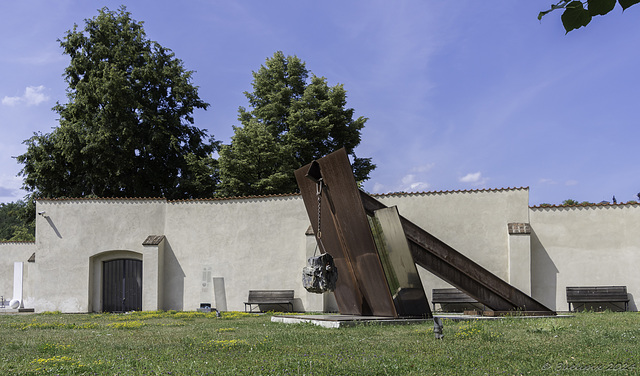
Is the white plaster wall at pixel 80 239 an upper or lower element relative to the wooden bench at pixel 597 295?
upper

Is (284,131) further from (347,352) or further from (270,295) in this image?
(347,352)

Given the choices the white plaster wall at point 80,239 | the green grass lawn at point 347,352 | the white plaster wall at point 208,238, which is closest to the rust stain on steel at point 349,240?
the green grass lawn at point 347,352

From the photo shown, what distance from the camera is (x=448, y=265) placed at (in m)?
12.5

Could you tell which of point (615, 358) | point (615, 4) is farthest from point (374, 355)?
point (615, 4)

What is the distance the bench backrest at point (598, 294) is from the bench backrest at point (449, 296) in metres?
3.03

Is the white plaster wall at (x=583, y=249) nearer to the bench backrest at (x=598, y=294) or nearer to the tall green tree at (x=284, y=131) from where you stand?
the bench backrest at (x=598, y=294)

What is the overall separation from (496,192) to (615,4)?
1735 centimetres

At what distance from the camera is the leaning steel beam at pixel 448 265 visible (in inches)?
489

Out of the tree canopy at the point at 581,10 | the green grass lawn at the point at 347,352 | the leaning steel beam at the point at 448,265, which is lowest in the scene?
the green grass lawn at the point at 347,352

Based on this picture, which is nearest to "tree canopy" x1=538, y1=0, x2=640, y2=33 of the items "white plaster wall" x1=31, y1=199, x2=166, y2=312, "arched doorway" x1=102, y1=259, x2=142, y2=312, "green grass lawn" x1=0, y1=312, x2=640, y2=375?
"green grass lawn" x1=0, y1=312, x2=640, y2=375

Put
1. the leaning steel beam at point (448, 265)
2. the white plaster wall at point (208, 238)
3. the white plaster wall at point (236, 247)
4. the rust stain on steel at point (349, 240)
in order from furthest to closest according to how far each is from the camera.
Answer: the white plaster wall at point (236, 247)
the white plaster wall at point (208, 238)
the leaning steel beam at point (448, 265)
the rust stain on steel at point (349, 240)

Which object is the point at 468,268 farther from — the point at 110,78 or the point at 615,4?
the point at 110,78

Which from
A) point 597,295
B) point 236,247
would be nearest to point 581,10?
point 597,295

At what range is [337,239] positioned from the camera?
1250 cm
